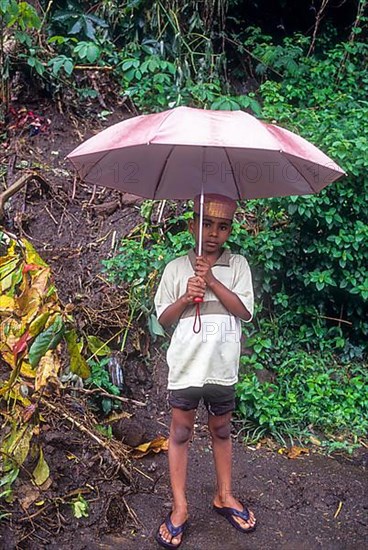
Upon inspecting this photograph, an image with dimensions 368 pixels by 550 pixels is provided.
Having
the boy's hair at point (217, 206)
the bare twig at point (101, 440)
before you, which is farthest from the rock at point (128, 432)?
the boy's hair at point (217, 206)

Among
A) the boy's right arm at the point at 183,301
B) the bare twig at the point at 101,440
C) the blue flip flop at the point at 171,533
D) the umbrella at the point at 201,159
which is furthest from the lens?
the bare twig at the point at 101,440

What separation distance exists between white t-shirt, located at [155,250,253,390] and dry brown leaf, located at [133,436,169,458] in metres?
1.06

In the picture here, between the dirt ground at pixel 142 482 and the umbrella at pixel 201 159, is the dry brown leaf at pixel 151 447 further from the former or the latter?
the umbrella at pixel 201 159

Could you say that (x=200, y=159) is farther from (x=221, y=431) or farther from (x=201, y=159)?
(x=221, y=431)

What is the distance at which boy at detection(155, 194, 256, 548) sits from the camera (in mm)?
2764

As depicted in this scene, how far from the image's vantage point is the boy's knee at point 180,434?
2916 millimetres

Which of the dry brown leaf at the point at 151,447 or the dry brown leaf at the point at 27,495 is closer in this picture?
the dry brown leaf at the point at 27,495

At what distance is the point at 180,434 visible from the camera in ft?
9.59

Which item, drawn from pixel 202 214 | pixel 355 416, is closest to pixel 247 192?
pixel 202 214

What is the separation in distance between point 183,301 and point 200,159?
71 centimetres

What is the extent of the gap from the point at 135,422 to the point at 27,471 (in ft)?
3.61

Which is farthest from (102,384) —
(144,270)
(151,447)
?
(144,270)

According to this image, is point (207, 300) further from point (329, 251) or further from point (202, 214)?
point (329, 251)

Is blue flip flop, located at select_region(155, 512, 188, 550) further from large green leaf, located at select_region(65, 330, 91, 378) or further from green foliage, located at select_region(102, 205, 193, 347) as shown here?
green foliage, located at select_region(102, 205, 193, 347)
